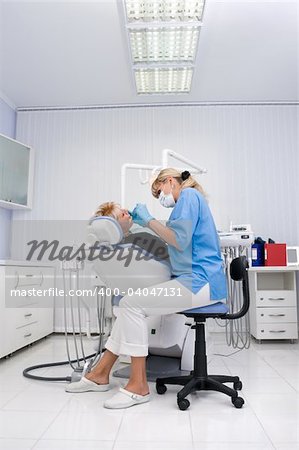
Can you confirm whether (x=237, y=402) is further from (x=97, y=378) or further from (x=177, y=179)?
(x=177, y=179)

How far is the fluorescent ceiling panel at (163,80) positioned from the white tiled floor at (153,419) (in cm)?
259

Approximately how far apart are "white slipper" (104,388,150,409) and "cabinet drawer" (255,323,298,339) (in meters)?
1.79

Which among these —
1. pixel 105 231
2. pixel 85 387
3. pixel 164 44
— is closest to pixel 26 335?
pixel 85 387

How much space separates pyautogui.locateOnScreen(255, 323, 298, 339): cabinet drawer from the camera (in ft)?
10.6

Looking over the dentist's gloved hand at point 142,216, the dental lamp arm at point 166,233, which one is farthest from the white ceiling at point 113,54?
the dental lamp arm at point 166,233

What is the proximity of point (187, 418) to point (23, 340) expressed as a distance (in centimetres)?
174

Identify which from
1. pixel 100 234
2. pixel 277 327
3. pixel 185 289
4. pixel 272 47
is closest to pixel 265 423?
pixel 185 289

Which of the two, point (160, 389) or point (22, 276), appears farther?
point (22, 276)

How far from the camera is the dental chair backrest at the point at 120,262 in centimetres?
184

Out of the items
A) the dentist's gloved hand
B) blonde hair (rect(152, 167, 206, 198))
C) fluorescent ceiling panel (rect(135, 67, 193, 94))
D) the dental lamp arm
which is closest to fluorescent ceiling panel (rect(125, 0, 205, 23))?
fluorescent ceiling panel (rect(135, 67, 193, 94))

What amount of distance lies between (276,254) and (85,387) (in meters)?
2.12

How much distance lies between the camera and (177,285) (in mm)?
1742

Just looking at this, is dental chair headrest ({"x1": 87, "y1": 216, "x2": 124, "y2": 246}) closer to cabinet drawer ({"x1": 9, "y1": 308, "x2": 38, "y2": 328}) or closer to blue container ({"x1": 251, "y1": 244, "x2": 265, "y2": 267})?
cabinet drawer ({"x1": 9, "y1": 308, "x2": 38, "y2": 328})

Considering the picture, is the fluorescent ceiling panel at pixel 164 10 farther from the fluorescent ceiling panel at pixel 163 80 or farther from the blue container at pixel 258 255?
the blue container at pixel 258 255
